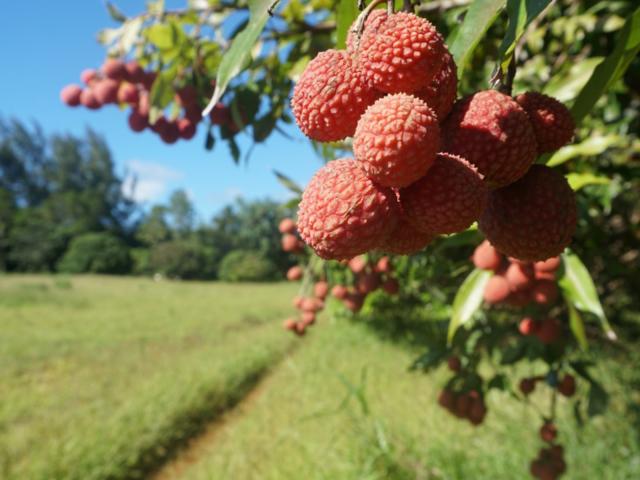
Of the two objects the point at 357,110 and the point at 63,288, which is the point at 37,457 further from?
the point at 63,288

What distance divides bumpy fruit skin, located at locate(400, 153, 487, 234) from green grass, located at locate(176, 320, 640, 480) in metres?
1.79

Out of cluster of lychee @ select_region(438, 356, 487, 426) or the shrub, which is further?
the shrub

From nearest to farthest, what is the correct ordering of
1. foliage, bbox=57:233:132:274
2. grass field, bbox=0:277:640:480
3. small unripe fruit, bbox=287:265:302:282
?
small unripe fruit, bbox=287:265:302:282, grass field, bbox=0:277:640:480, foliage, bbox=57:233:132:274

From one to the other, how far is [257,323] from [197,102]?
1071 centimetres

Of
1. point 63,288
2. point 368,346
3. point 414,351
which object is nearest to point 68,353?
point 368,346

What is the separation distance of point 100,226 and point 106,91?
38.0m

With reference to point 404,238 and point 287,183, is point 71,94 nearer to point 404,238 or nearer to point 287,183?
point 287,183

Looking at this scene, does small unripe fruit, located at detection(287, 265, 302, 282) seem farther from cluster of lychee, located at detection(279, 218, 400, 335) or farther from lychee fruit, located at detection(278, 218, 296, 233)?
lychee fruit, located at detection(278, 218, 296, 233)

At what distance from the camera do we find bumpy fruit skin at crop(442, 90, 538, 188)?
365 mm

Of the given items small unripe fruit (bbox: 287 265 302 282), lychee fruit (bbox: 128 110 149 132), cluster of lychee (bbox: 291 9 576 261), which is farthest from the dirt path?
cluster of lychee (bbox: 291 9 576 261)

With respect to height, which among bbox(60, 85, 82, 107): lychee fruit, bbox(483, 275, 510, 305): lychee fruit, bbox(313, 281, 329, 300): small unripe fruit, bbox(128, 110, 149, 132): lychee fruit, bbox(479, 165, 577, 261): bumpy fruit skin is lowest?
bbox(483, 275, 510, 305): lychee fruit

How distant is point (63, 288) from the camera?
16.3 meters

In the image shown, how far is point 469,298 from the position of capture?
1005 millimetres

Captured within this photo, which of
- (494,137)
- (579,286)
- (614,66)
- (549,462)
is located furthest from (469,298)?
(549,462)
